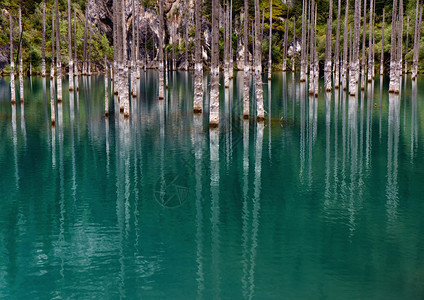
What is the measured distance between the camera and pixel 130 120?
131ft

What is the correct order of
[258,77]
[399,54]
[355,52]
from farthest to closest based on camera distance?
[399,54], [355,52], [258,77]

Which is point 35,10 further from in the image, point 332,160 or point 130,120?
point 332,160

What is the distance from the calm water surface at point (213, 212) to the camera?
12633 millimetres

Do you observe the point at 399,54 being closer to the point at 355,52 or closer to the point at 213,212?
the point at 355,52

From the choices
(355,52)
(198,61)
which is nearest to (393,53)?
(355,52)

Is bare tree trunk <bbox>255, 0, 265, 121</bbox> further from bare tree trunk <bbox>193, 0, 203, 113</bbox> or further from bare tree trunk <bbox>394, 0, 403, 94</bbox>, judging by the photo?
bare tree trunk <bbox>394, 0, 403, 94</bbox>

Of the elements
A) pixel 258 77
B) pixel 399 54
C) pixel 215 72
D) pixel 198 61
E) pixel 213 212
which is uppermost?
pixel 399 54

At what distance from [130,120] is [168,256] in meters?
26.6

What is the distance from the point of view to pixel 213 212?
17.9m

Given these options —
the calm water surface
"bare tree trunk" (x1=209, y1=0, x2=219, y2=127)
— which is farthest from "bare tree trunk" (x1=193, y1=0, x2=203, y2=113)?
the calm water surface

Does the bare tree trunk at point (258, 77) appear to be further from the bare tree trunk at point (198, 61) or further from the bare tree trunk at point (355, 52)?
the bare tree trunk at point (355, 52)

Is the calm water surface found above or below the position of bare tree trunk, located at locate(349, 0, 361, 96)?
below

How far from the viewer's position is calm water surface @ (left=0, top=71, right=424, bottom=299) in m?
12.6

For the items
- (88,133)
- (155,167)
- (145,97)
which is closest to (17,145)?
(88,133)
